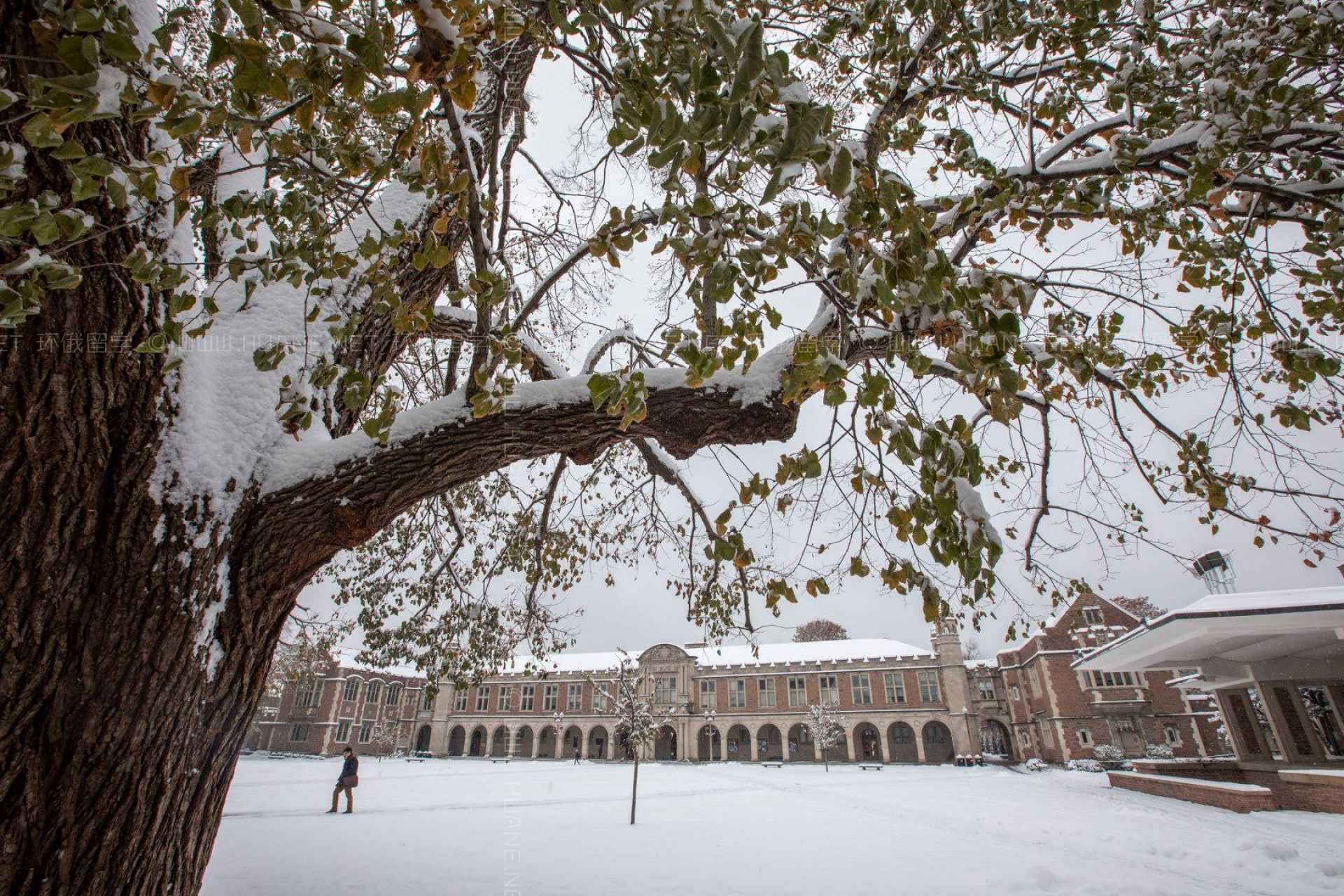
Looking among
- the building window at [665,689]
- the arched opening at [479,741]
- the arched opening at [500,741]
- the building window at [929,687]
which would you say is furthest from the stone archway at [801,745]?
the arched opening at [479,741]

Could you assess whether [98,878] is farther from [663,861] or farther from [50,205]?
[663,861]

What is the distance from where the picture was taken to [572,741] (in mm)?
49406

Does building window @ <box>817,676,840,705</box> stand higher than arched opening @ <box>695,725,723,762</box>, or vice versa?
building window @ <box>817,676,840,705</box>

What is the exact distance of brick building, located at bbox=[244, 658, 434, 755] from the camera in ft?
154

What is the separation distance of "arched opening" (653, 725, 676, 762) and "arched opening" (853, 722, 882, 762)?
1402cm

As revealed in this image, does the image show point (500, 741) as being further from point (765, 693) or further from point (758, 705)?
point (765, 693)

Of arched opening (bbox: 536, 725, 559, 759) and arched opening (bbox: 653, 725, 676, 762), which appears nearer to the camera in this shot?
arched opening (bbox: 653, 725, 676, 762)

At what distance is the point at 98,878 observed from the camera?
196 centimetres

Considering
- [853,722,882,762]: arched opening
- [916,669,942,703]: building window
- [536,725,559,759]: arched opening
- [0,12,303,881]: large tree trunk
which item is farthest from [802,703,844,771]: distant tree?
[0,12,303,881]: large tree trunk

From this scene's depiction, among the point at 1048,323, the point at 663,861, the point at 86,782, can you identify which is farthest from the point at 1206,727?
the point at 86,782

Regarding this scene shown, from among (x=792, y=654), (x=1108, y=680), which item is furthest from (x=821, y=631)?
(x=1108, y=680)

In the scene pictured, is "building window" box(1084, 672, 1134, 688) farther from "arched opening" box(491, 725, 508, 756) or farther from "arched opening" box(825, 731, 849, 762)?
"arched opening" box(491, 725, 508, 756)

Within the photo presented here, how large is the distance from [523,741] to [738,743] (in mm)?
19355

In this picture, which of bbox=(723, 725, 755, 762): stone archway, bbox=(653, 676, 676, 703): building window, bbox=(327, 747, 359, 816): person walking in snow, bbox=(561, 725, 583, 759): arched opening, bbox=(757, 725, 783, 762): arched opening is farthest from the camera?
bbox=(561, 725, 583, 759): arched opening
